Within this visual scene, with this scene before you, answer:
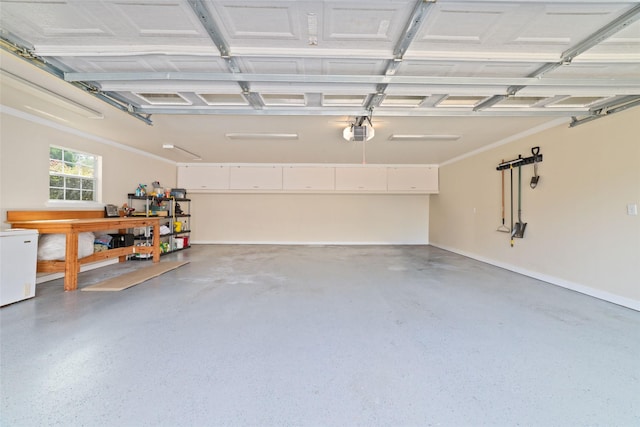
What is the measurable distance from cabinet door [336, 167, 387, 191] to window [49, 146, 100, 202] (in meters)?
5.57

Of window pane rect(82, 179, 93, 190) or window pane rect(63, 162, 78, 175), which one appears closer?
window pane rect(63, 162, 78, 175)

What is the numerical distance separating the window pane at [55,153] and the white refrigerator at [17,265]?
1763 millimetres

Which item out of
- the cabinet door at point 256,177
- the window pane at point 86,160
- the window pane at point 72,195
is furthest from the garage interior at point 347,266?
the cabinet door at point 256,177

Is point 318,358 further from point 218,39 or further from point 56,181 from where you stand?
point 56,181

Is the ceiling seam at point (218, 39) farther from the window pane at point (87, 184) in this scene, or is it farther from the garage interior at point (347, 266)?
the window pane at point (87, 184)

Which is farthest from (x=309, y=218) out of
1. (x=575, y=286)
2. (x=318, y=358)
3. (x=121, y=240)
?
(x=318, y=358)

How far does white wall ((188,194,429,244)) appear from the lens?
8.14 meters

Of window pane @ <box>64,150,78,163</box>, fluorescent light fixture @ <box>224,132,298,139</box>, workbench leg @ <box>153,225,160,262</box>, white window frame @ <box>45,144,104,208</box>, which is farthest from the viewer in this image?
workbench leg @ <box>153,225,160,262</box>

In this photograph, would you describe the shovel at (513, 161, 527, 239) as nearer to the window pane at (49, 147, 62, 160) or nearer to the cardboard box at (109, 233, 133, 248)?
the cardboard box at (109, 233, 133, 248)

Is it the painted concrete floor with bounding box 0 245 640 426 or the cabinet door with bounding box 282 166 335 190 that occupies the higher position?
the cabinet door with bounding box 282 166 335 190

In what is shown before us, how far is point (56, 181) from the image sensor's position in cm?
417

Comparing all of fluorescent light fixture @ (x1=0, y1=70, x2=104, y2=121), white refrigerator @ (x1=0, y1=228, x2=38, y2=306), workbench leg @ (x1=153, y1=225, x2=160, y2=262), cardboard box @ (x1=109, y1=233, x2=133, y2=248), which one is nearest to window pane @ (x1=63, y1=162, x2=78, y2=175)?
fluorescent light fixture @ (x1=0, y1=70, x2=104, y2=121)

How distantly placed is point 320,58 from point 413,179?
6.08 metres

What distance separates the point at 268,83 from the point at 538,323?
11.6 feet
